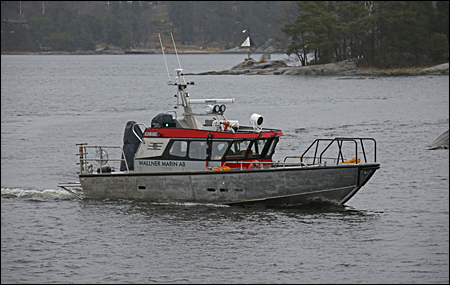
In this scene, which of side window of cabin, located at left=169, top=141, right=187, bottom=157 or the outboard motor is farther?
the outboard motor

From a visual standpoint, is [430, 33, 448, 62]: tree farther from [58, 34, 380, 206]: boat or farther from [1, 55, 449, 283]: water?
[58, 34, 380, 206]: boat

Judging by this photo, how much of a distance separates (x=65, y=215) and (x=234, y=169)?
23.4 feet

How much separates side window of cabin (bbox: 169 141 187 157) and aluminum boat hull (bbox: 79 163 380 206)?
2.71 ft

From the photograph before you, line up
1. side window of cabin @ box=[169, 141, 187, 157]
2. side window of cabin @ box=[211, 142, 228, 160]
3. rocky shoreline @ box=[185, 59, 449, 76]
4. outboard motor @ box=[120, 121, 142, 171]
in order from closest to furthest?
side window of cabin @ box=[211, 142, 228, 160]
side window of cabin @ box=[169, 141, 187, 157]
outboard motor @ box=[120, 121, 142, 171]
rocky shoreline @ box=[185, 59, 449, 76]

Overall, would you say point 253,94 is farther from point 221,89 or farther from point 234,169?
point 234,169

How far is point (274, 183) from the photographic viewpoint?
22953 millimetres

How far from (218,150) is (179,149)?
160 cm

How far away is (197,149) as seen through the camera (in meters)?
23.5

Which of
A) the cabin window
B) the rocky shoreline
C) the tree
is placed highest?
the tree

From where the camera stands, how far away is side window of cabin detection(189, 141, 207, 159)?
23.5 m

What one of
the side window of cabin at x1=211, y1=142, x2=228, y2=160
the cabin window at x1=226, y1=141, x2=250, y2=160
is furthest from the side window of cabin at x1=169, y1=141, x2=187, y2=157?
the cabin window at x1=226, y1=141, x2=250, y2=160

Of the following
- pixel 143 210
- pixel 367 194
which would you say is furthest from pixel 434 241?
pixel 143 210

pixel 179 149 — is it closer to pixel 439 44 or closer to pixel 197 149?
pixel 197 149

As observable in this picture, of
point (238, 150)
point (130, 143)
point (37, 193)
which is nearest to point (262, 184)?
point (238, 150)
